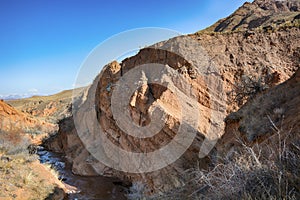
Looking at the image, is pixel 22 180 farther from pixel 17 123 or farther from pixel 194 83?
pixel 17 123

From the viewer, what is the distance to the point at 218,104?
1029cm

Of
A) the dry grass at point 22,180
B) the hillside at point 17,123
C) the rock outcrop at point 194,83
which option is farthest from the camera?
the hillside at point 17,123

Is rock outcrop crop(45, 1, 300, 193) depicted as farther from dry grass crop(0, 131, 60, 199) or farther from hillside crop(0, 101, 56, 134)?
hillside crop(0, 101, 56, 134)

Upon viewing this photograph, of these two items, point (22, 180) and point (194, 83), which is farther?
point (194, 83)

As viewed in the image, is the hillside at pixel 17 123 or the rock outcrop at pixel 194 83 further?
the hillside at pixel 17 123

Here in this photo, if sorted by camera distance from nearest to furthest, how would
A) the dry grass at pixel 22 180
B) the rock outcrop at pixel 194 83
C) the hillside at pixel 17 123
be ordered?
the dry grass at pixel 22 180, the rock outcrop at pixel 194 83, the hillside at pixel 17 123

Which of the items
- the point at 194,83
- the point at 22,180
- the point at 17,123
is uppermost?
the point at 194,83

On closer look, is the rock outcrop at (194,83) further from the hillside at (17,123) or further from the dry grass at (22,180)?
the hillside at (17,123)

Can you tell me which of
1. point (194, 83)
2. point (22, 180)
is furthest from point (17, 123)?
point (194, 83)

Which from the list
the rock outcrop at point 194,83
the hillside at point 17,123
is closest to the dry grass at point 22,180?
the rock outcrop at point 194,83

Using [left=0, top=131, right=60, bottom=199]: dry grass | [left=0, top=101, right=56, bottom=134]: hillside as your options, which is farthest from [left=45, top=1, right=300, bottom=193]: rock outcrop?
[left=0, top=101, right=56, bottom=134]: hillside

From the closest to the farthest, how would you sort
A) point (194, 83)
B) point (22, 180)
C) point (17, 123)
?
point (22, 180), point (194, 83), point (17, 123)

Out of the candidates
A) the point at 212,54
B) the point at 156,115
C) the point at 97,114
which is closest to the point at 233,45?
the point at 212,54

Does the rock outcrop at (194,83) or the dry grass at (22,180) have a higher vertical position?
the rock outcrop at (194,83)
